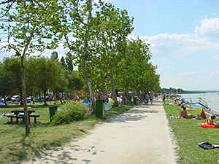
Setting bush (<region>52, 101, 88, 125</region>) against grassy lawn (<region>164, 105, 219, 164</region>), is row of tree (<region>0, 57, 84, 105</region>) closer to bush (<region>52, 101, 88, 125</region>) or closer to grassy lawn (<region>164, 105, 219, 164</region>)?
bush (<region>52, 101, 88, 125</region>)

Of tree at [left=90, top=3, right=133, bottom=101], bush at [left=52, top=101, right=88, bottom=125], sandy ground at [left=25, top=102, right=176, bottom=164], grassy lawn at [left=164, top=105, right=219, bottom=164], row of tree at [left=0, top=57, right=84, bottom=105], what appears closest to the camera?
grassy lawn at [left=164, top=105, right=219, bottom=164]

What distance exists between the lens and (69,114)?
78.2ft

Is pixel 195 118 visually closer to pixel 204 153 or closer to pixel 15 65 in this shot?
pixel 204 153

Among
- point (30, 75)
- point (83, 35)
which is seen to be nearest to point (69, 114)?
point (83, 35)

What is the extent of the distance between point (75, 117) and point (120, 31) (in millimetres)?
17438

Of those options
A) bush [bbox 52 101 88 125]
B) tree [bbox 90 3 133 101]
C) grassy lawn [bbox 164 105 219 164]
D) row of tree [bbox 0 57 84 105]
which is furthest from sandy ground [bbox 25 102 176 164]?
row of tree [bbox 0 57 84 105]

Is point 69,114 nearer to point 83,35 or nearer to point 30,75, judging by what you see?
point 83,35

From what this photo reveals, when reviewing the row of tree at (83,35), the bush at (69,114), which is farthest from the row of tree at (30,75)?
the bush at (69,114)

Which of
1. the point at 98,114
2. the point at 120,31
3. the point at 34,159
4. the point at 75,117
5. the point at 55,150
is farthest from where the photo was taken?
the point at 120,31

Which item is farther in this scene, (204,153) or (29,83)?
(29,83)

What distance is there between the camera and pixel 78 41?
3083 cm

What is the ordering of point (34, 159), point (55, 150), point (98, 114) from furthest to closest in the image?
point (98, 114) → point (55, 150) → point (34, 159)

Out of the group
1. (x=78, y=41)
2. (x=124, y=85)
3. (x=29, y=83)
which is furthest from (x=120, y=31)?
(x=29, y=83)

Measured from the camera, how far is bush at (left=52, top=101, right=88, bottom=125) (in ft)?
76.4
